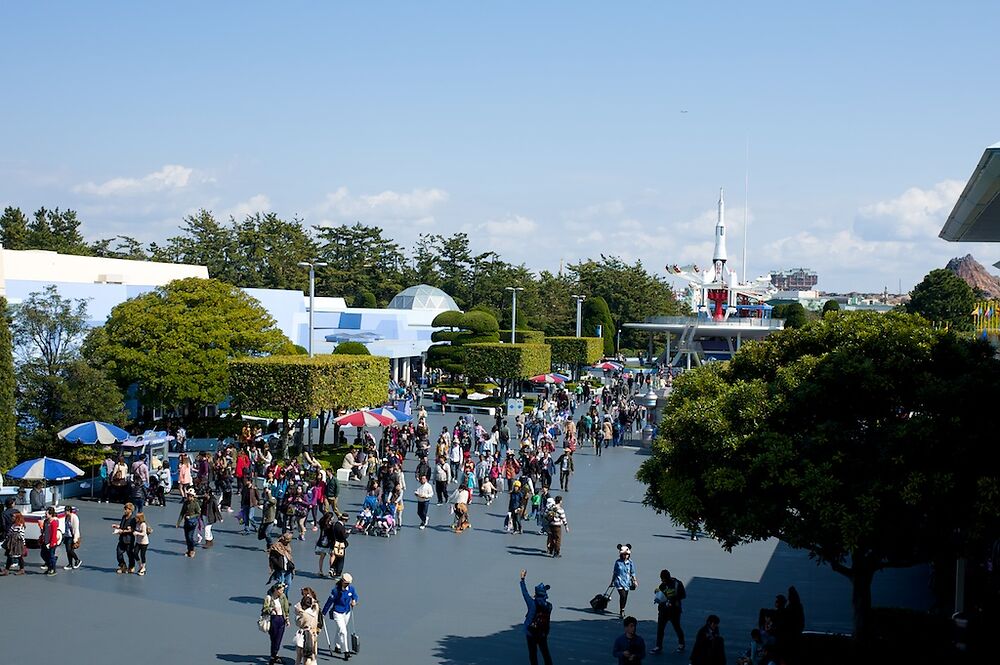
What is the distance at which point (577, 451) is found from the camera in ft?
122

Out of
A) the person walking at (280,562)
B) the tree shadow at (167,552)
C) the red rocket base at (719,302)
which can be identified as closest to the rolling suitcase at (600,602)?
the person walking at (280,562)

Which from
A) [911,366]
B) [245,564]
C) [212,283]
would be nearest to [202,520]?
[245,564]

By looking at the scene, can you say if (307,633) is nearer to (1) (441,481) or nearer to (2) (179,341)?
(1) (441,481)

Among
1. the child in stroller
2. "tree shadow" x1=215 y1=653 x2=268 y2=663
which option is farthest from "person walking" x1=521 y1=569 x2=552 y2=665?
the child in stroller

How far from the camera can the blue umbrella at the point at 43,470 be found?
2139 centimetres

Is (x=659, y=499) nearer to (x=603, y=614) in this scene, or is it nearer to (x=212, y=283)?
(x=603, y=614)

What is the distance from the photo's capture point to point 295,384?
3056cm

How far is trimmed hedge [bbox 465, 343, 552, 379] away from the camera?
50.8 meters

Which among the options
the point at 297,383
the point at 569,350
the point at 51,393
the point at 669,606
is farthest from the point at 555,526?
the point at 569,350

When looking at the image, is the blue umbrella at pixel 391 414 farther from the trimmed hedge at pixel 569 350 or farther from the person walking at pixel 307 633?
the trimmed hedge at pixel 569 350

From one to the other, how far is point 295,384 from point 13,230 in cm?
6004

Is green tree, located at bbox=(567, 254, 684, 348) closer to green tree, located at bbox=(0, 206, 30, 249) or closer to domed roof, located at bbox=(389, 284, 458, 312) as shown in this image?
domed roof, located at bbox=(389, 284, 458, 312)

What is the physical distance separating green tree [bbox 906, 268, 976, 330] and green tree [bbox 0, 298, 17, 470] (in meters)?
79.5

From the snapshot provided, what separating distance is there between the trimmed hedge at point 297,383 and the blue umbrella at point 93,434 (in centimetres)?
552
